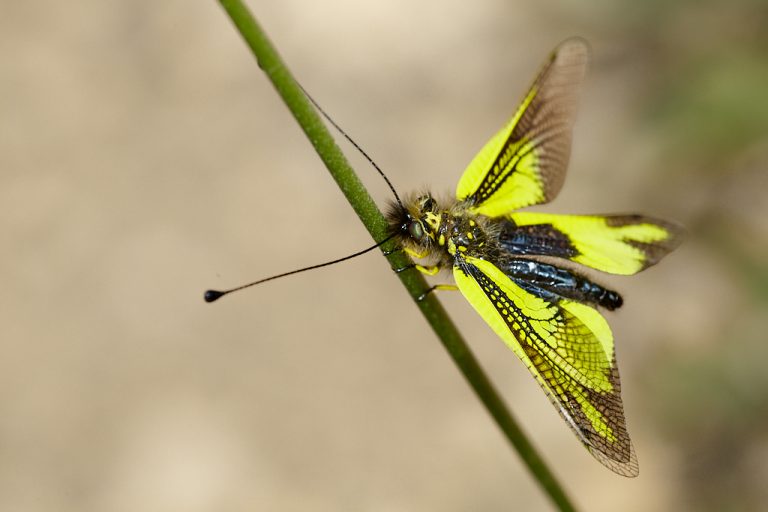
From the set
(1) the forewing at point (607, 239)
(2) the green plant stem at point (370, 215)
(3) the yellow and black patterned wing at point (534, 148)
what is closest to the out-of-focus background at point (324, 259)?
(1) the forewing at point (607, 239)

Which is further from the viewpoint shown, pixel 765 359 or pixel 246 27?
pixel 765 359

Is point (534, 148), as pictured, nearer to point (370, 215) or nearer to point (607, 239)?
point (607, 239)

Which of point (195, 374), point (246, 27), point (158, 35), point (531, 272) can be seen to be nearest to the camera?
point (246, 27)

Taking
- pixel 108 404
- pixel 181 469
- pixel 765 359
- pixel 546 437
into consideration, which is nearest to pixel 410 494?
pixel 546 437

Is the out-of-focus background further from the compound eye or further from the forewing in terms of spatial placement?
the compound eye

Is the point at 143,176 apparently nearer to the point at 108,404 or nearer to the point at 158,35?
the point at 158,35

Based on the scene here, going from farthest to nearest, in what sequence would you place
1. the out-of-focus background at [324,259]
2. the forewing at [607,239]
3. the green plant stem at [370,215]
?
1. the out-of-focus background at [324,259]
2. the forewing at [607,239]
3. the green plant stem at [370,215]

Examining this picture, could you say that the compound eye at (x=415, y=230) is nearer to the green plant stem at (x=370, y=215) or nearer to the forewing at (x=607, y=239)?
the green plant stem at (x=370, y=215)
